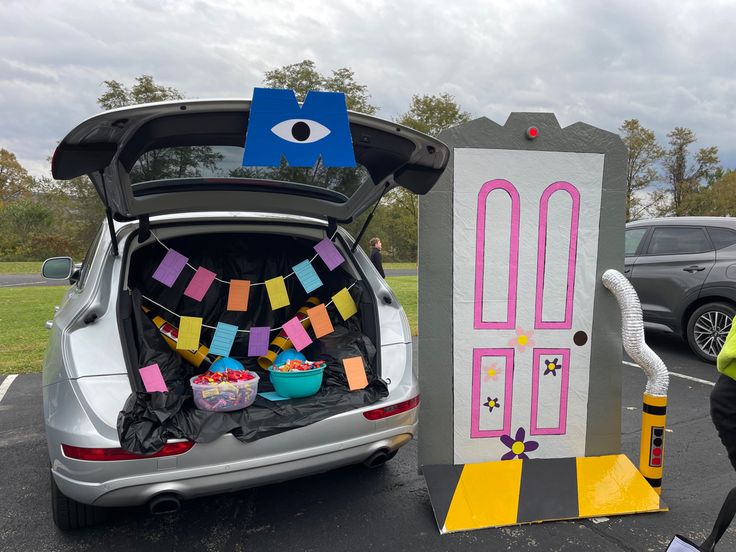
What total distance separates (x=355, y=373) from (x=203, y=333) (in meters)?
1.32

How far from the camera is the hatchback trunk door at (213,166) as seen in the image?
188 cm

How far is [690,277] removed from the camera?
5848 millimetres

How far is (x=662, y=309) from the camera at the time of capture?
6.15 metres

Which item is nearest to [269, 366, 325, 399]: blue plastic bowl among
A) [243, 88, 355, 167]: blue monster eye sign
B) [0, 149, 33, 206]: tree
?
[243, 88, 355, 167]: blue monster eye sign

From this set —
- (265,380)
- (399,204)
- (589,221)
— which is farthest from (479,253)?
(399,204)

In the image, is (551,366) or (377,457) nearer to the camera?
(377,457)

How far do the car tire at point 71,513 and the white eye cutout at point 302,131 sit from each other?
200cm

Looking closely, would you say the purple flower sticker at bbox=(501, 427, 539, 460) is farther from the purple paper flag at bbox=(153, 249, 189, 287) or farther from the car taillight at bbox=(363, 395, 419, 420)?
the purple paper flag at bbox=(153, 249, 189, 287)

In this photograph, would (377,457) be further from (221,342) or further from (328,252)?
(328,252)

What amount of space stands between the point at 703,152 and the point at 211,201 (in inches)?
1375

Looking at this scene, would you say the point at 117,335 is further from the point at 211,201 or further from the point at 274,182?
the point at 274,182

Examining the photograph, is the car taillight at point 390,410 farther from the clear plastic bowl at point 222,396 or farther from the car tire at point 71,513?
the car tire at point 71,513

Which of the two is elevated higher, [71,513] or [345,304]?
[345,304]

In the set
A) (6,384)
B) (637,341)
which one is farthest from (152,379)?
(6,384)
